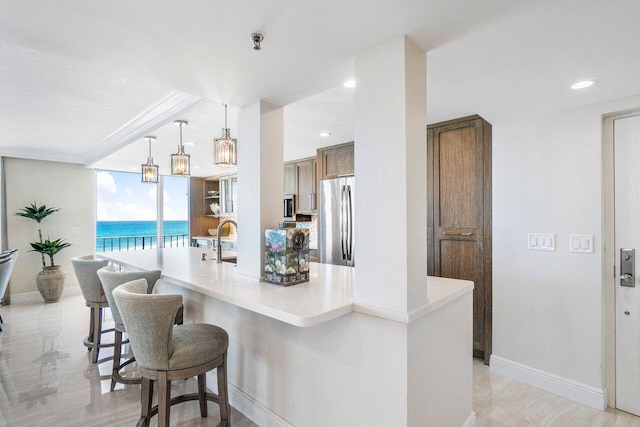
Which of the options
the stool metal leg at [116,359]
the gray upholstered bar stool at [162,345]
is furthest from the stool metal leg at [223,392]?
the stool metal leg at [116,359]

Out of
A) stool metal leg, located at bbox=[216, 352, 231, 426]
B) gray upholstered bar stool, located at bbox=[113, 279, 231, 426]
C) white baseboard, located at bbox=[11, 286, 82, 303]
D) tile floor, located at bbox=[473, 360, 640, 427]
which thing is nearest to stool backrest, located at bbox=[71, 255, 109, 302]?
gray upholstered bar stool, located at bbox=[113, 279, 231, 426]

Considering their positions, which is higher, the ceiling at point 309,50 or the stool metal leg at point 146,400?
the ceiling at point 309,50

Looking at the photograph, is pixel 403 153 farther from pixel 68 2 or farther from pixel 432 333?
pixel 68 2

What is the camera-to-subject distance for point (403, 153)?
141 cm

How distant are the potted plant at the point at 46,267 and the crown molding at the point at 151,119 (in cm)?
157

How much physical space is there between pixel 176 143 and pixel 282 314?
11.4 ft

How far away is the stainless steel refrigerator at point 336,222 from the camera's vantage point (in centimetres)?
378

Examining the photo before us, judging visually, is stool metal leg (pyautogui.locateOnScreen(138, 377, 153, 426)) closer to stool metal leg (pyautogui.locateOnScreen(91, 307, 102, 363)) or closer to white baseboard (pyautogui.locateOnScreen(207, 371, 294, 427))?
white baseboard (pyautogui.locateOnScreen(207, 371, 294, 427))

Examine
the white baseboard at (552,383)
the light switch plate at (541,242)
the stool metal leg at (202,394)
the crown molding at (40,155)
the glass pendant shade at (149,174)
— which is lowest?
the white baseboard at (552,383)

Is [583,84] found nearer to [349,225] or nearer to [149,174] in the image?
[349,225]

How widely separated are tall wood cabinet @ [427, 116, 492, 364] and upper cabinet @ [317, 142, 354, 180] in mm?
1093

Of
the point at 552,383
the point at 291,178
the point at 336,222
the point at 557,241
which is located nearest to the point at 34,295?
the point at 291,178

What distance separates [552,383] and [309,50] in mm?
2954

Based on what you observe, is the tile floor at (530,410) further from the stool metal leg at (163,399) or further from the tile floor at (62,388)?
the stool metal leg at (163,399)
